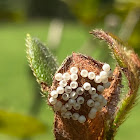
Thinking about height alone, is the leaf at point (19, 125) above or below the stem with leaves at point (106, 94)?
below

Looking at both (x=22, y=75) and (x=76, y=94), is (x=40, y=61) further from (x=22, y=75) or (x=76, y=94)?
(x=22, y=75)

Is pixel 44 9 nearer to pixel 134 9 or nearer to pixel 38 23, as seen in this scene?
pixel 38 23

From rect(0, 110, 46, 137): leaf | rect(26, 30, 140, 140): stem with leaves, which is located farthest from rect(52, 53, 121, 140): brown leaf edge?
rect(0, 110, 46, 137): leaf

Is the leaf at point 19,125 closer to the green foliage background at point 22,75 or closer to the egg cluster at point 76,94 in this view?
the egg cluster at point 76,94

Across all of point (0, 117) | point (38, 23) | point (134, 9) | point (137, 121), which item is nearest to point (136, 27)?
point (134, 9)

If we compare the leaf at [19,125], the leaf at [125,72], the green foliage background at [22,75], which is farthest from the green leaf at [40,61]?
the green foliage background at [22,75]

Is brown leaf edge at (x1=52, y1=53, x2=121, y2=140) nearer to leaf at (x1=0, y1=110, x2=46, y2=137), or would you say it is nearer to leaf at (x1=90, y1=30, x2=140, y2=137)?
leaf at (x1=90, y1=30, x2=140, y2=137)

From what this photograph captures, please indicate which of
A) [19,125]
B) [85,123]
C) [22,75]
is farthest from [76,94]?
[22,75]
